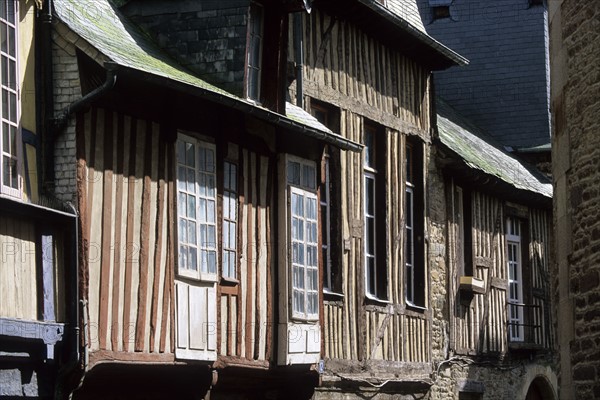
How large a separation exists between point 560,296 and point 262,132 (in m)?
3.45

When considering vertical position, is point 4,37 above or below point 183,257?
above

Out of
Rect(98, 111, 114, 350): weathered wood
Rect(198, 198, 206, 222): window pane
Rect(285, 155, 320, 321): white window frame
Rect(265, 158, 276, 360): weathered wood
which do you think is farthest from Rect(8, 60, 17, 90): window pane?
Rect(285, 155, 320, 321): white window frame

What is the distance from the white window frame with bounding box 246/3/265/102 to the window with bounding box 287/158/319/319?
0.74 m

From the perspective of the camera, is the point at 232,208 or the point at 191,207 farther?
the point at 232,208

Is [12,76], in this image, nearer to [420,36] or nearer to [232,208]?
[232,208]

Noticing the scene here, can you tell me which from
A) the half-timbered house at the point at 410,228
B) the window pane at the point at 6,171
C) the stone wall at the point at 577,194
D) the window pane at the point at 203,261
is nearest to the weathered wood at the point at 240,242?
the window pane at the point at 203,261

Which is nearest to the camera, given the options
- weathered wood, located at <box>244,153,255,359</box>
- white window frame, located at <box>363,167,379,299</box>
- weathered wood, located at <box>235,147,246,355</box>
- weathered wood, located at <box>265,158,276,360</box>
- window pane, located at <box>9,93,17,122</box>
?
window pane, located at <box>9,93,17,122</box>

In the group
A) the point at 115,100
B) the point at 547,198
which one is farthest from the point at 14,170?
the point at 547,198

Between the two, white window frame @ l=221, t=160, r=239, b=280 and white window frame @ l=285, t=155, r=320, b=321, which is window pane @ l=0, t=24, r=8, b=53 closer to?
white window frame @ l=221, t=160, r=239, b=280

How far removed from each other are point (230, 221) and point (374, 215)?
12.6ft

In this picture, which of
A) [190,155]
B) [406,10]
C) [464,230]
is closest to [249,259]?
[190,155]

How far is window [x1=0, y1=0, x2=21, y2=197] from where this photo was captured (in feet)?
33.0

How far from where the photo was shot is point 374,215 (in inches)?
638

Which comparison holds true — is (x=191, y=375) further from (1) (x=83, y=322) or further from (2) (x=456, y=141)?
(2) (x=456, y=141)
